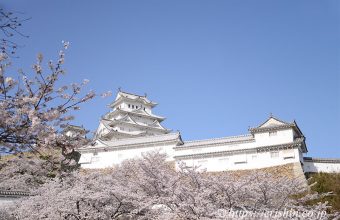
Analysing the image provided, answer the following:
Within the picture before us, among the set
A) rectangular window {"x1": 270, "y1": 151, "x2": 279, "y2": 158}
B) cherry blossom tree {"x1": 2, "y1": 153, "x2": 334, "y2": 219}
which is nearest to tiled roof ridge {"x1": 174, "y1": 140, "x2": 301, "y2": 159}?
rectangular window {"x1": 270, "y1": 151, "x2": 279, "y2": 158}

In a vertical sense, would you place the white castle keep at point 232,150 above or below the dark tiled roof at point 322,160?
above

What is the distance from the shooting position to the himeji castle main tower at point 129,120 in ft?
133

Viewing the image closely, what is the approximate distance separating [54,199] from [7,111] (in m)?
8.17

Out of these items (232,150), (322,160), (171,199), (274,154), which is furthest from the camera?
(232,150)

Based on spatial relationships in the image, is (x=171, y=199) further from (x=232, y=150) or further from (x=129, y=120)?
(x=129, y=120)

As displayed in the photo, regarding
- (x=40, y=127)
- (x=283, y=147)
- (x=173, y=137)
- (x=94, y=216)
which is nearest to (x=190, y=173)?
(x=94, y=216)

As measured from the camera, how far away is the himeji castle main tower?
40684mm

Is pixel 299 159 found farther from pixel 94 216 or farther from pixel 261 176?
pixel 94 216

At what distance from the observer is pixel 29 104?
19.3 feet

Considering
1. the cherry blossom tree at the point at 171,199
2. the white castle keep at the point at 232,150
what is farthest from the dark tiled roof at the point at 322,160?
the cherry blossom tree at the point at 171,199

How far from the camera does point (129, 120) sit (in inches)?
1686

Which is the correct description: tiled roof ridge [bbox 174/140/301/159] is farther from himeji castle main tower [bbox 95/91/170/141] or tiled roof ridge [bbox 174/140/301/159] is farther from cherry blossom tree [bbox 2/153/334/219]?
himeji castle main tower [bbox 95/91/170/141]

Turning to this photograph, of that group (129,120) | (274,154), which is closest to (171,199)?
(274,154)

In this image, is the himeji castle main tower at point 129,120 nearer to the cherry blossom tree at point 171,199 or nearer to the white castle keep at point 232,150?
the white castle keep at point 232,150
